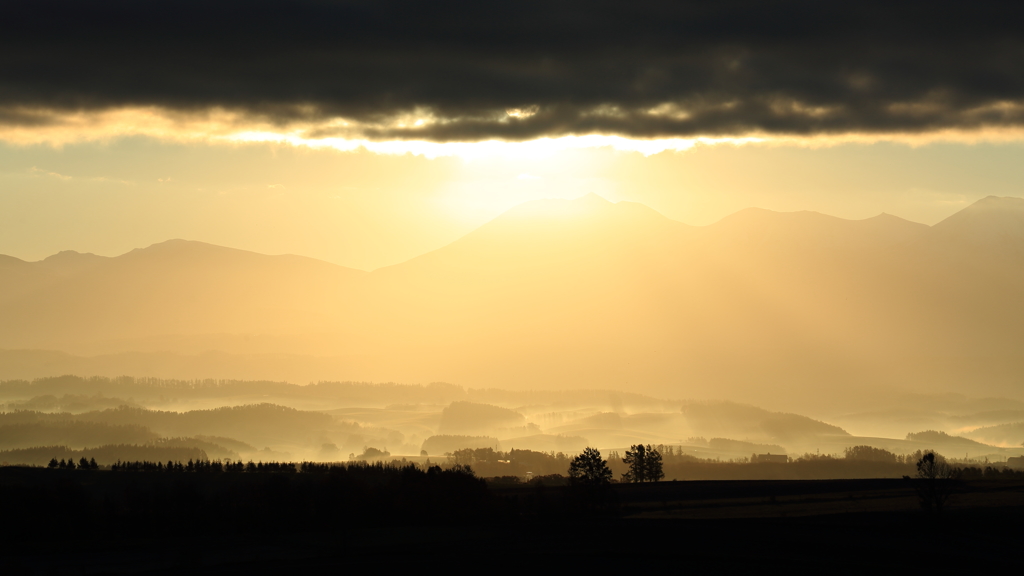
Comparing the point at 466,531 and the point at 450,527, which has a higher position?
the point at 466,531

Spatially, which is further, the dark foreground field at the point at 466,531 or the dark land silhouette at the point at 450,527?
the dark land silhouette at the point at 450,527

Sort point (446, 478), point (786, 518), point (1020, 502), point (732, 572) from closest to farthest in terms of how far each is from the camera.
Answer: point (732, 572) → point (786, 518) → point (1020, 502) → point (446, 478)

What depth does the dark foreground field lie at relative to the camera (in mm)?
104375

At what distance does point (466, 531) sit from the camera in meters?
136

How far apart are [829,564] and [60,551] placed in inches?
4073

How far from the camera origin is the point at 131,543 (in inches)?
5340

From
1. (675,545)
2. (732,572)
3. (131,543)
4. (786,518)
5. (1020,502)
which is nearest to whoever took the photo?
(732,572)

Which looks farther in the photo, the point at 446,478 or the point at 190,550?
the point at 446,478

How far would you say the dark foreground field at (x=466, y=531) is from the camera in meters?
104

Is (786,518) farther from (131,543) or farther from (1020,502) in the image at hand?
(131,543)

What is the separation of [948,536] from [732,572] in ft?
145

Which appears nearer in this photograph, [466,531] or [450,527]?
[466,531]

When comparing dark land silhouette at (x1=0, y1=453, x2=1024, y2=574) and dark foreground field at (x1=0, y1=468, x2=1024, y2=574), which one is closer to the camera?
dark foreground field at (x1=0, y1=468, x2=1024, y2=574)

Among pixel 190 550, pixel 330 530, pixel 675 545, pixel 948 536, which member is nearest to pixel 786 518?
pixel 948 536
